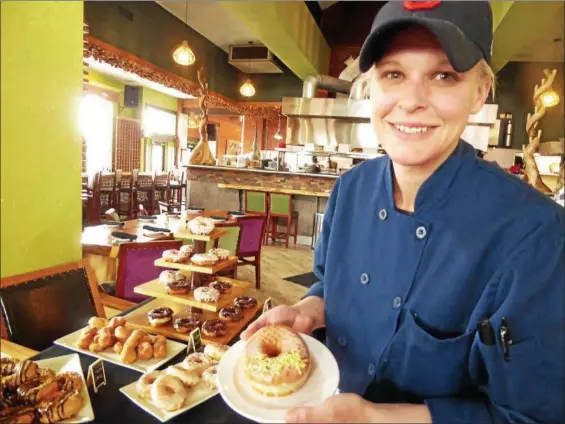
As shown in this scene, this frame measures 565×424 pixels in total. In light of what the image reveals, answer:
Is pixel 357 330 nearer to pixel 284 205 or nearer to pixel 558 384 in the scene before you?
pixel 558 384

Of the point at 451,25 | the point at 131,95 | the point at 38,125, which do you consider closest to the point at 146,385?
the point at 38,125

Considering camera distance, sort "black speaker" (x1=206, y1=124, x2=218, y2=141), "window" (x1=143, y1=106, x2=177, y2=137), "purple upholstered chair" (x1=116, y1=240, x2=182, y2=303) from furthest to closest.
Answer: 1. "black speaker" (x1=206, y1=124, x2=218, y2=141)
2. "window" (x1=143, y1=106, x2=177, y2=137)
3. "purple upholstered chair" (x1=116, y1=240, x2=182, y2=303)

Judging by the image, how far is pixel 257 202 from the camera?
5535 mm

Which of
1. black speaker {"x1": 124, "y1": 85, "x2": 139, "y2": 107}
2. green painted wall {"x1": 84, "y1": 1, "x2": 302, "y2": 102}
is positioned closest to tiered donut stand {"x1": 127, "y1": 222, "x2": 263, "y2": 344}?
green painted wall {"x1": 84, "y1": 1, "x2": 302, "y2": 102}

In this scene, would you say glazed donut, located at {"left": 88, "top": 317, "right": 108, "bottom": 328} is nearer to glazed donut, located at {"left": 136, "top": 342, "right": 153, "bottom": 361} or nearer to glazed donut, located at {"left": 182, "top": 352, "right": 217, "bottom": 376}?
glazed donut, located at {"left": 136, "top": 342, "right": 153, "bottom": 361}

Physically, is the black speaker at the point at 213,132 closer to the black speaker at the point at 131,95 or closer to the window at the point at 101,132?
the black speaker at the point at 131,95

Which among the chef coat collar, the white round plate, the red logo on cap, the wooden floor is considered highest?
the red logo on cap

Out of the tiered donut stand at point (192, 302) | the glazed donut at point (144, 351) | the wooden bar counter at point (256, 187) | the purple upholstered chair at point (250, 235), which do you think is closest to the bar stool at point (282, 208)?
the wooden bar counter at point (256, 187)

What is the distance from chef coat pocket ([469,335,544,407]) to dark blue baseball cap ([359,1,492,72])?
1.47 ft

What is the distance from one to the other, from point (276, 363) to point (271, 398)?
2.5 inches

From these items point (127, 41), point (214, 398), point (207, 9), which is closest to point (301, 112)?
point (207, 9)

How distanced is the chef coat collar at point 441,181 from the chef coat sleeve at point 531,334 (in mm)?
166

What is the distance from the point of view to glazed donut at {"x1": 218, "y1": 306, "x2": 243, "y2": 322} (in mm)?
1661

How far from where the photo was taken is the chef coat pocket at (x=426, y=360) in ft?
2.27
